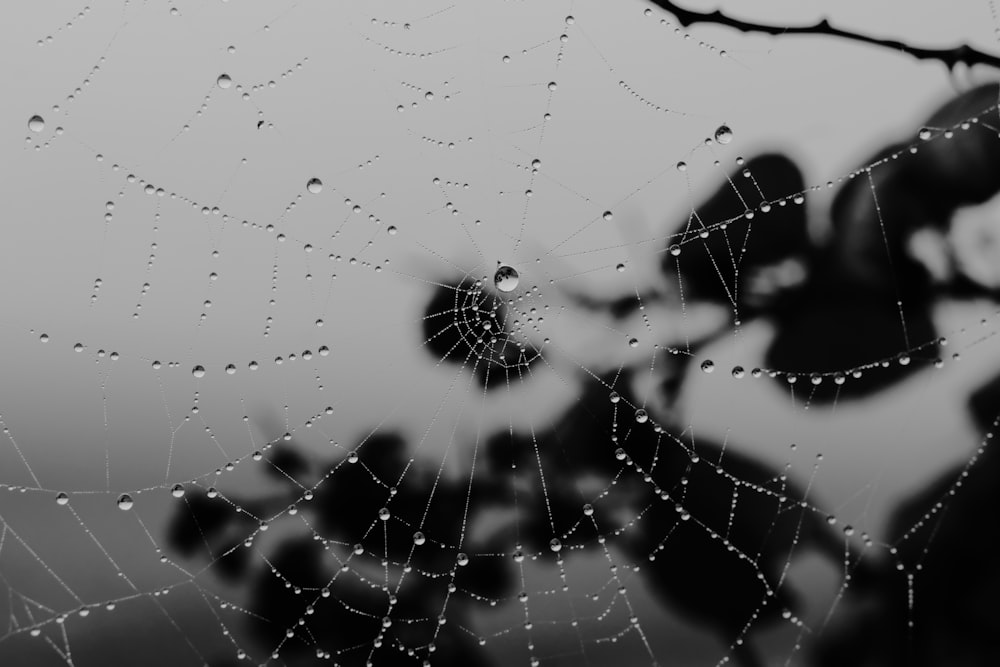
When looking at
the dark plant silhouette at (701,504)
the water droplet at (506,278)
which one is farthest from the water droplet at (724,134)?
the water droplet at (506,278)

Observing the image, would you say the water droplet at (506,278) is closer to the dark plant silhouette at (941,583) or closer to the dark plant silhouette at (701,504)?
the dark plant silhouette at (701,504)

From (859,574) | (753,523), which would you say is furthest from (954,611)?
(753,523)

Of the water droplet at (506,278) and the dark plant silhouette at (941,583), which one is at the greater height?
the water droplet at (506,278)

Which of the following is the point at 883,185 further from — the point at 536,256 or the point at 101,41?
the point at 101,41

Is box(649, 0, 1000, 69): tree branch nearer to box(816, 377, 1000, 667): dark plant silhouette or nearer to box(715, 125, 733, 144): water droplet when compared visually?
box(715, 125, 733, 144): water droplet

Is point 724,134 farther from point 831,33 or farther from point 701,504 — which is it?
point 701,504

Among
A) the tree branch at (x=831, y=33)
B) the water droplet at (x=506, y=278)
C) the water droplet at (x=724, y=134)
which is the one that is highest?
the tree branch at (x=831, y=33)

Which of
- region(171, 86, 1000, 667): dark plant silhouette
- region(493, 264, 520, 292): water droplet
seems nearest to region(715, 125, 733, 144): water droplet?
region(171, 86, 1000, 667): dark plant silhouette
